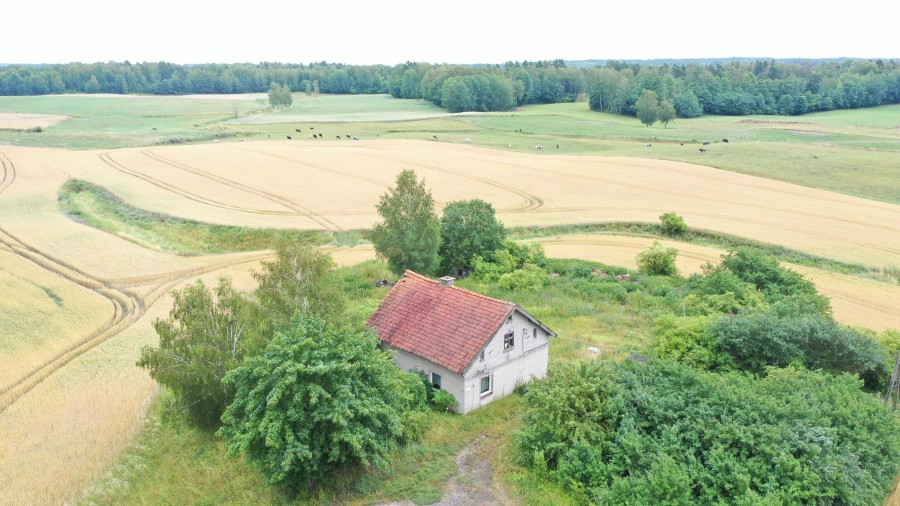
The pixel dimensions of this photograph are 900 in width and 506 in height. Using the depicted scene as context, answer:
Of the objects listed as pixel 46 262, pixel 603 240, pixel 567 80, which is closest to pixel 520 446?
pixel 603 240

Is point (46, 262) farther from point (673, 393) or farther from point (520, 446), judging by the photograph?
point (673, 393)

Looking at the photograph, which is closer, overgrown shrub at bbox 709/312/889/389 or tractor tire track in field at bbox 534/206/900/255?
overgrown shrub at bbox 709/312/889/389

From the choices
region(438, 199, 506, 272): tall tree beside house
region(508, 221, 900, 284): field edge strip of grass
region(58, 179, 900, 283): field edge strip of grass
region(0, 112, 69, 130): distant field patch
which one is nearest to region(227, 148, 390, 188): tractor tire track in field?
region(58, 179, 900, 283): field edge strip of grass

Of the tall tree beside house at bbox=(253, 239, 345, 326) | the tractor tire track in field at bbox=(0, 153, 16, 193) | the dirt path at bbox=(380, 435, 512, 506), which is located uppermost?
the tall tree beside house at bbox=(253, 239, 345, 326)

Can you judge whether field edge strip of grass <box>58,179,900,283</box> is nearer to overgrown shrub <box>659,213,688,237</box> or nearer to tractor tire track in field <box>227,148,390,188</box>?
overgrown shrub <box>659,213,688,237</box>

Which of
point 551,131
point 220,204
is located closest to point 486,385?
point 220,204

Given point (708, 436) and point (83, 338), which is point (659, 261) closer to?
point (708, 436)
